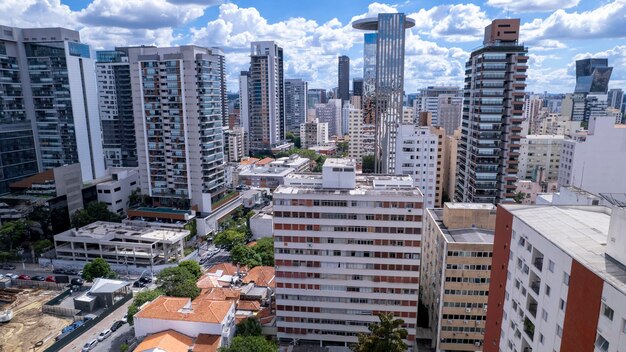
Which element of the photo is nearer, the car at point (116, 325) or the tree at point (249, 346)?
the tree at point (249, 346)

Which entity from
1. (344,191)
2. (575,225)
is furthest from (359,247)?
(575,225)

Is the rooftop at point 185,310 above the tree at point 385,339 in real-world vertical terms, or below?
A: below

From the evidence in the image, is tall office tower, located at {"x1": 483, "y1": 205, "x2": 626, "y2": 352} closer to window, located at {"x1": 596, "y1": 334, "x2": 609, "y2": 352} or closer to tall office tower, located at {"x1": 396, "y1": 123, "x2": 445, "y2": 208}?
window, located at {"x1": 596, "y1": 334, "x2": 609, "y2": 352}

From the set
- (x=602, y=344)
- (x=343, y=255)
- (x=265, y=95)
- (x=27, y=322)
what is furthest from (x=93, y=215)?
(x=265, y=95)

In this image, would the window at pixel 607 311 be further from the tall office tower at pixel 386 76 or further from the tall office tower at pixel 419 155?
the tall office tower at pixel 386 76

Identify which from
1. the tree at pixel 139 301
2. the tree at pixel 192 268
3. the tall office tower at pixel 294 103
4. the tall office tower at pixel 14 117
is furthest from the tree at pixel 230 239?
the tall office tower at pixel 294 103

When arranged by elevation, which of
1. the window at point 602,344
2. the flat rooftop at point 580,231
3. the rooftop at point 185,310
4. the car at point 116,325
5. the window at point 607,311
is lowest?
the car at point 116,325

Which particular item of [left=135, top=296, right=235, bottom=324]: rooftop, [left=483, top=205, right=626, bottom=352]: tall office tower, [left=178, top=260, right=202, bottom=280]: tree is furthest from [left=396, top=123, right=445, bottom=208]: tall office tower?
[left=483, top=205, right=626, bottom=352]: tall office tower
